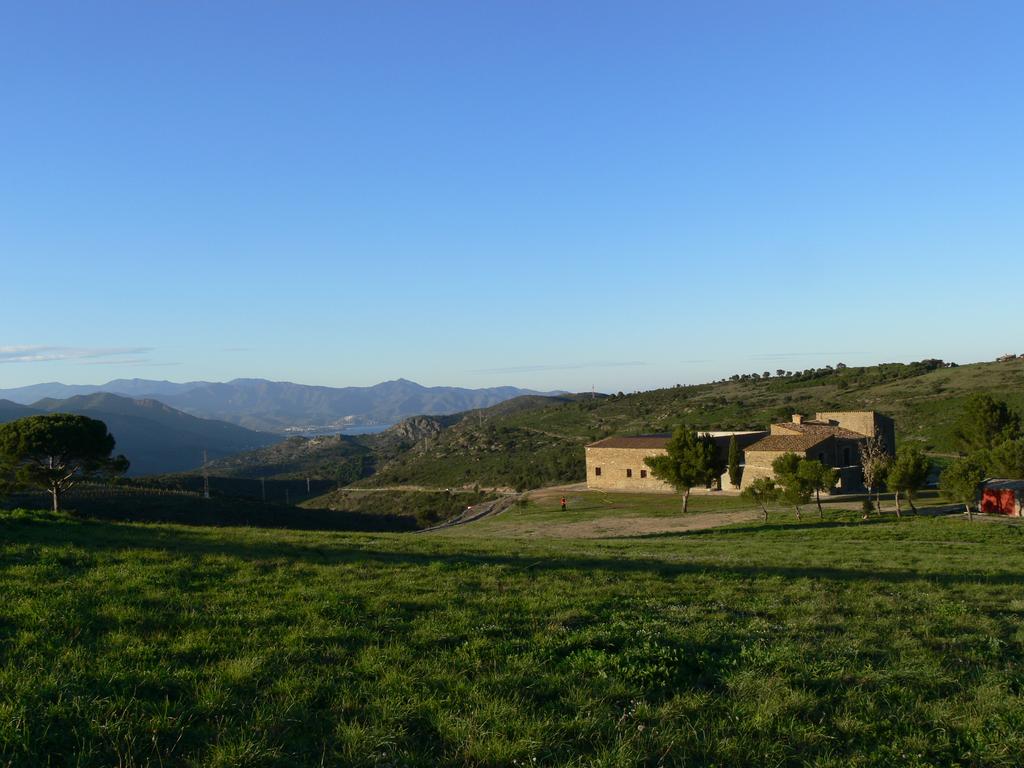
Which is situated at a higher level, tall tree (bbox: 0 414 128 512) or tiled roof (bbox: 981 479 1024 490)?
tall tree (bbox: 0 414 128 512)

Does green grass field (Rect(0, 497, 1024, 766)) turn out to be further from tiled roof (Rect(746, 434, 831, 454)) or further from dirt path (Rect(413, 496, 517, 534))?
dirt path (Rect(413, 496, 517, 534))

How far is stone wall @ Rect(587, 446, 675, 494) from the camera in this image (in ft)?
198

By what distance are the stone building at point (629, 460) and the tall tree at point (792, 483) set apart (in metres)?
16.6

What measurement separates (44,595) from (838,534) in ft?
100

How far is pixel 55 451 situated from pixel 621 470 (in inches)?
1709

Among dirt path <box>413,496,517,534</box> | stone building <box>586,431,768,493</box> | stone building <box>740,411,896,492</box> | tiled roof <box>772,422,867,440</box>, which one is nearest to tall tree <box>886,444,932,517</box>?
stone building <box>740,411,896,492</box>

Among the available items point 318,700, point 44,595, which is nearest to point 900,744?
point 318,700

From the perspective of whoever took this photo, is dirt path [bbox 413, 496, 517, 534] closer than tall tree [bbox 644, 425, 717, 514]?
No

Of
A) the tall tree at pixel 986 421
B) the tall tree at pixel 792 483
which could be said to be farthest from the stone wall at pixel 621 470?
the tall tree at pixel 986 421

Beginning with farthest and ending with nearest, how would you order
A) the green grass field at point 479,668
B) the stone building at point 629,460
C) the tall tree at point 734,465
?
the stone building at point 629,460 < the tall tree at point 734,465 < the green grass field at point 479,668

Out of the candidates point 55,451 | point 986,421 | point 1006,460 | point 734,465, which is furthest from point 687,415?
point 55,451

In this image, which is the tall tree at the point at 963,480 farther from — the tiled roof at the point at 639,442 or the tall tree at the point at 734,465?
the tiled roof at the point at 639,442

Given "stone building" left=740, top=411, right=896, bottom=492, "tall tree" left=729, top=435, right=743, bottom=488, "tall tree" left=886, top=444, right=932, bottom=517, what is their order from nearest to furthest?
"tall tree" left=886, top=444, right=932, bottom=517 < "stone building" left=740, top=411, right=896, bottom=492 < "tall tree" left=729, top=435, right=743, bottom=488

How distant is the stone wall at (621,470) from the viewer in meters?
60.5
